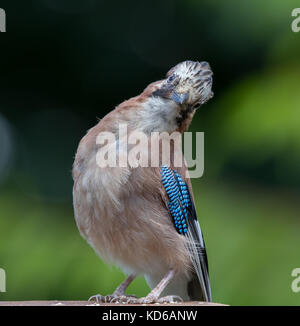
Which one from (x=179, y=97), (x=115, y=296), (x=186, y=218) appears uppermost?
(x=179, y=97)

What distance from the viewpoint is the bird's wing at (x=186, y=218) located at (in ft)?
13.1

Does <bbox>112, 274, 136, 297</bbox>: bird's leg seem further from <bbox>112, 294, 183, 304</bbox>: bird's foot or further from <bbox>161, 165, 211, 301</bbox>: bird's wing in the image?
<bbox>161, 165, 211, 301</bbox>: bird's wing

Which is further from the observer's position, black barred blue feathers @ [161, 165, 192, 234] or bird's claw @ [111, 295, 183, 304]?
black barred blue feathers @ [161, 165, 192, 234]

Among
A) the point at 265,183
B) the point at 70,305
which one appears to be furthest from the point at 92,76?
the point at 70,305

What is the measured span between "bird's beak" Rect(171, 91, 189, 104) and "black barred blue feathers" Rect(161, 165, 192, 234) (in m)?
0.46

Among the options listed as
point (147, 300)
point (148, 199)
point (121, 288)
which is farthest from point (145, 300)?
point (148, 199)

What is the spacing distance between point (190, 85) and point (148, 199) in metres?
0.67

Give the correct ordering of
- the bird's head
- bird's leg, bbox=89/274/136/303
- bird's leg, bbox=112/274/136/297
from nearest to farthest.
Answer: the bird's head → bird's leg, bbox=89/274/136/303 → bird's leg, bbox=112/274/136/297

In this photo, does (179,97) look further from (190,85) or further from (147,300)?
(147,300)

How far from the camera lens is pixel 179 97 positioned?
367 centimetres

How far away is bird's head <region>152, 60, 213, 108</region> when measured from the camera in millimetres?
3658

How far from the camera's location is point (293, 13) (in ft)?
17.0

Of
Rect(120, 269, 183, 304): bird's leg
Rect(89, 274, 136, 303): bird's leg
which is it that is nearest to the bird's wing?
Rect(120, 269, 183, 304): bird's leg

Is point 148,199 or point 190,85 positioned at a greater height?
point 190,85
